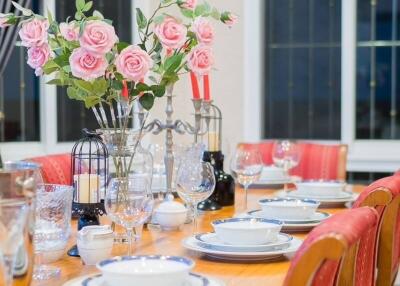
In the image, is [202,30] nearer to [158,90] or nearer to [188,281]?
[158,90]

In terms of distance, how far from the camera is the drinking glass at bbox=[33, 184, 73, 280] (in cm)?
164

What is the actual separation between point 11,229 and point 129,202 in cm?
45

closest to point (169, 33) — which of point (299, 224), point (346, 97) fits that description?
point (299, 224)

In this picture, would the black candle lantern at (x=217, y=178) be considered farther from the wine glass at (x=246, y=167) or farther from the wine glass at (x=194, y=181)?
the wine glass at (x=194, y=181)

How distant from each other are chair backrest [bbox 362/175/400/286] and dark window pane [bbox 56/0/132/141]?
2464 mm

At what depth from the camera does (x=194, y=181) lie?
2010 mm

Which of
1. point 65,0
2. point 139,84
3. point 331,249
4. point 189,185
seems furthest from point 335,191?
point 65,0

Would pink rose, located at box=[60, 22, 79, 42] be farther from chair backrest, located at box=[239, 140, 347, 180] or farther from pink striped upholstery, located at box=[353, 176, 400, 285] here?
chair backrest, located at box=[239, 140, 347, 180]

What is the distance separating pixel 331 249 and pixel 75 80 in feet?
2.85

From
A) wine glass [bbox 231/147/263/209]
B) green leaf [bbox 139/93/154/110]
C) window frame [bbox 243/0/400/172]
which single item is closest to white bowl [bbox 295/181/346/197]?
wine glass [bbox 231/147/263/209]

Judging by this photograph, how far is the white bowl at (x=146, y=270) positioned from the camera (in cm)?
119

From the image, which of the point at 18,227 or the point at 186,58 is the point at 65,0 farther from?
the point at 18,227

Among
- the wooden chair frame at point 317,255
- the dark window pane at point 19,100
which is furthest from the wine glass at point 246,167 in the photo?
the dark window pane at point 19,100

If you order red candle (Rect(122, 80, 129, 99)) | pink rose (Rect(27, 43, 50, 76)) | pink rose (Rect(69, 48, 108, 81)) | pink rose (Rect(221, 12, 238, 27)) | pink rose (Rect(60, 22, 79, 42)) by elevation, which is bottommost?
red candle (Rect(122, 80, 129, 99))
